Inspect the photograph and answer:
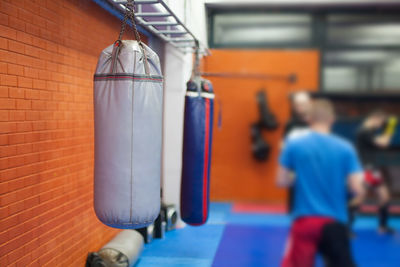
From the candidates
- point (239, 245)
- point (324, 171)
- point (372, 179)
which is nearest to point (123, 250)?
point (239, 245)

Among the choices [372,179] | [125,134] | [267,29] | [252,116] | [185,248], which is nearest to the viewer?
[125,134]

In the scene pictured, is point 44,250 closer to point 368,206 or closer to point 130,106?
point 130,106

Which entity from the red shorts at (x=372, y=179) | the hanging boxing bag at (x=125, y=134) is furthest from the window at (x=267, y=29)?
the hanging boxing bag at (x=125, y=134)

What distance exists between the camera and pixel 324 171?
2.03 m

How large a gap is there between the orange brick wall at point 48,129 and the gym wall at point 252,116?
294cm

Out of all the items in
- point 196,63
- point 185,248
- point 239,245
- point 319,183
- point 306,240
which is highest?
point 196,63

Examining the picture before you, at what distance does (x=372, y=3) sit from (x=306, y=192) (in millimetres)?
3653

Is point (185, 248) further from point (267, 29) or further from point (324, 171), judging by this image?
point (267, 29)

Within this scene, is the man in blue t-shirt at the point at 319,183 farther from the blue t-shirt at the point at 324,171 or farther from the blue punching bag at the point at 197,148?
the blue punching bag at the point at 197,148

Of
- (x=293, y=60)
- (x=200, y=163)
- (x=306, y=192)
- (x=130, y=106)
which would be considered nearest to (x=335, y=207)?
→ (x=306, y=192)

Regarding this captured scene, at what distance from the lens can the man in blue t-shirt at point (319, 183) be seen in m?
1.98

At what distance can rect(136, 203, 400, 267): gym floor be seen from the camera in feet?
8.99

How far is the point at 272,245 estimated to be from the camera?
3.18 m

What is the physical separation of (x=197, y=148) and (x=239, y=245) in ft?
4.14
